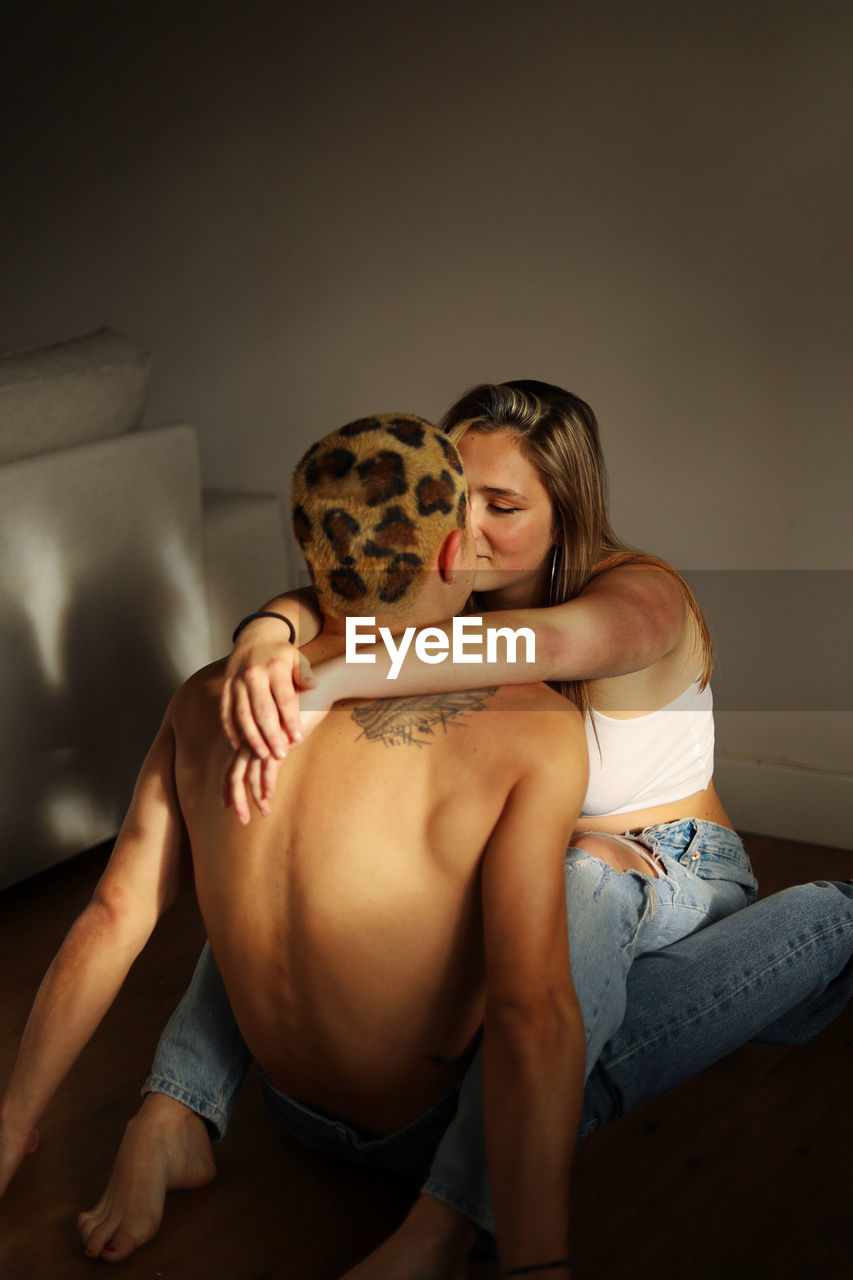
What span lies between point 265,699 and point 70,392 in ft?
4.18

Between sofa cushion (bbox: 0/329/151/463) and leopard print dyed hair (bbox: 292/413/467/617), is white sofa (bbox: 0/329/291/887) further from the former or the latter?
leopard print dyed hair (bbox: 292/413/467/617)

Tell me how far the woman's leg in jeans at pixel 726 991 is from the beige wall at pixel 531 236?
3.50 feet

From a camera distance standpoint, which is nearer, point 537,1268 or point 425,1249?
point 537,1268

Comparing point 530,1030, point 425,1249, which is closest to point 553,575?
point 530,1030

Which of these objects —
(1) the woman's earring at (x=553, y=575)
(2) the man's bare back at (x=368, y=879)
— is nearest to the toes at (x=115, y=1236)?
(2) the man's bare back at (x=368, y=879)

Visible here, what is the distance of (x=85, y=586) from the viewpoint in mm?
2199

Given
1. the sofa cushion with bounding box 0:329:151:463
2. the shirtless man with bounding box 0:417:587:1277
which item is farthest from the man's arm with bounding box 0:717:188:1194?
the sofa cushion with bounding box 0:329:151:463

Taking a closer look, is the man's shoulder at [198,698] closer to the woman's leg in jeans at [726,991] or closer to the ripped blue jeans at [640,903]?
the ripped blue jeans at [640,903]

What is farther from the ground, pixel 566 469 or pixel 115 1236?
pixel 566 469

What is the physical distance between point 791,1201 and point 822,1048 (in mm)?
364

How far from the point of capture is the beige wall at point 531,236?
2.35 m

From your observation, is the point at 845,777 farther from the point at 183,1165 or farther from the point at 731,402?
the point at 183,1165

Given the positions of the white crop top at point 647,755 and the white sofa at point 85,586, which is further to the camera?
the white sofa at point 85,586

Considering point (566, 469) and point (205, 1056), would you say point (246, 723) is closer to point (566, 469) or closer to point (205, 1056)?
point (205, 1056)
